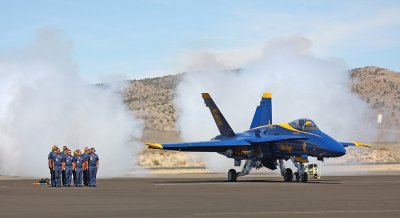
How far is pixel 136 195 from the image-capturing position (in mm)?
28500

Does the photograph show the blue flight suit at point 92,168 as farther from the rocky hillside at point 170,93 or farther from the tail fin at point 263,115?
the rocky hillside at point 170,93

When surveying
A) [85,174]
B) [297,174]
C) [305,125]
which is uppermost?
[305,125]

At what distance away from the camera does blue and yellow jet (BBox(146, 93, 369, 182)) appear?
3962cm

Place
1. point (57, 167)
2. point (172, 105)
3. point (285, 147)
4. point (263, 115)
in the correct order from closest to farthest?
1. point (57, 167)
2. point (285, 147)
3. point (263, 115)
4. point (172, 105)

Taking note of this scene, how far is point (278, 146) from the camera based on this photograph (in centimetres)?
4203

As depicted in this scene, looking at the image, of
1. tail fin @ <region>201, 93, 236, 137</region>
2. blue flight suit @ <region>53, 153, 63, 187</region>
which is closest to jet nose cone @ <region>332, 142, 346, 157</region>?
tail fin @ <region>201, 93, 236, 137</region>

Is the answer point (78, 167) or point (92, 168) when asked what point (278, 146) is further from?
point (78, 167)

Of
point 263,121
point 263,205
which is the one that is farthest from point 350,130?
point 263,205

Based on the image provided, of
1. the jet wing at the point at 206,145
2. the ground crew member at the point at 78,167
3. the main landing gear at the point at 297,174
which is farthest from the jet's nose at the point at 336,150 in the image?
the ground crew member at the point at 78,167

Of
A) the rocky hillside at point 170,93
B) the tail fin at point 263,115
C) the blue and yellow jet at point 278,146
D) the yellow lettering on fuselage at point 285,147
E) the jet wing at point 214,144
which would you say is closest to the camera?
the blue and yellow jet at point 278,146

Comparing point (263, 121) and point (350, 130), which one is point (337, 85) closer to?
point (350, 130)

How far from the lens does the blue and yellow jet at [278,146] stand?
39.6m

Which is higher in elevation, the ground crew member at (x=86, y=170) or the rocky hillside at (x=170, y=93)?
the rocky hillside at (x=170, y=93)

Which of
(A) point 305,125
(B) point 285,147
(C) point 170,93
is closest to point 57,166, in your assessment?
(B) point 285,147
